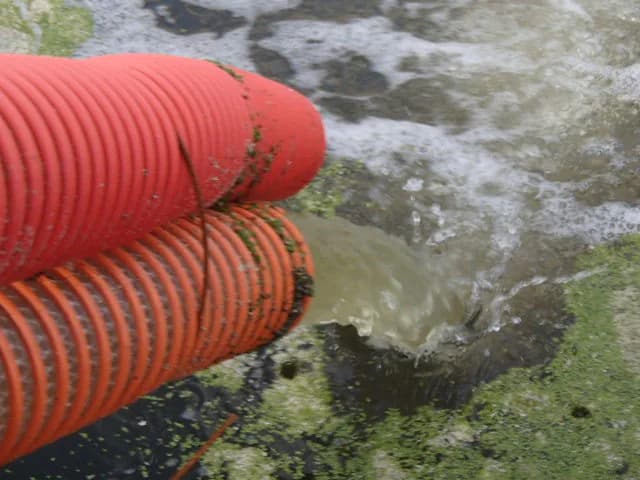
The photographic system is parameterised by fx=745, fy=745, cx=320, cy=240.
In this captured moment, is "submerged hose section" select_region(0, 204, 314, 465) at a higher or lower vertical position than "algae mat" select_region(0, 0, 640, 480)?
higher

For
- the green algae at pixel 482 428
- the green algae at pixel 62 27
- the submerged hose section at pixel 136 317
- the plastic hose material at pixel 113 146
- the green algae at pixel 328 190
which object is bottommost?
the green algae at pixel 482 428

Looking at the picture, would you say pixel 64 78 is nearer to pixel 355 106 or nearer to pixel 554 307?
pixel 554 307

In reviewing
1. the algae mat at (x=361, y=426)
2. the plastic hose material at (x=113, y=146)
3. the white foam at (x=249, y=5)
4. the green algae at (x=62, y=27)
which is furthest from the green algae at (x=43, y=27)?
the algae mat at (x=361, y=426)

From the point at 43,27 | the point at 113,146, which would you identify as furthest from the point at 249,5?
the point at 113,146

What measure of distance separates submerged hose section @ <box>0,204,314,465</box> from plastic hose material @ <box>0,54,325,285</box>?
0.23ft

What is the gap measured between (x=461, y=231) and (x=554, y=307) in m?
0.58

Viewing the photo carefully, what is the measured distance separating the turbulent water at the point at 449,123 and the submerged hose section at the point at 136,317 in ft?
2.65

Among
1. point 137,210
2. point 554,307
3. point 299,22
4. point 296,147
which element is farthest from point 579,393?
point 299,22

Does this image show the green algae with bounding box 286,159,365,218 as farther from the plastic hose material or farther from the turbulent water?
the plastic hose material

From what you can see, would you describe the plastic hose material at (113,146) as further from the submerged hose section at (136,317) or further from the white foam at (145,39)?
the white foam at (145,39)

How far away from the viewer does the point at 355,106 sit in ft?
13.6

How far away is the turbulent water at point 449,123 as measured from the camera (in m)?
3.15

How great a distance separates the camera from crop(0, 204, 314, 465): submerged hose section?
1.58 m

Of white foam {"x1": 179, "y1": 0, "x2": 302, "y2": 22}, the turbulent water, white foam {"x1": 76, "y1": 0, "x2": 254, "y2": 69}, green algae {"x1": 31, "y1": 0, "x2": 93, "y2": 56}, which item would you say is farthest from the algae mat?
white foam {"x1": 179, "y1": 0, "x2": 302, "y2": 22}
